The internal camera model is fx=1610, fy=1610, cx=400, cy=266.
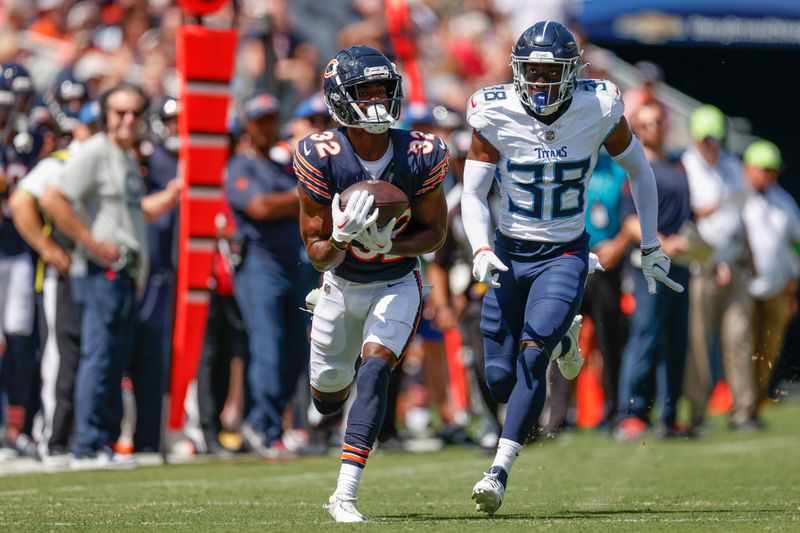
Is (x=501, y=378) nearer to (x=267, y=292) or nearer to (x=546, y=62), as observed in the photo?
(x=546, y=62)

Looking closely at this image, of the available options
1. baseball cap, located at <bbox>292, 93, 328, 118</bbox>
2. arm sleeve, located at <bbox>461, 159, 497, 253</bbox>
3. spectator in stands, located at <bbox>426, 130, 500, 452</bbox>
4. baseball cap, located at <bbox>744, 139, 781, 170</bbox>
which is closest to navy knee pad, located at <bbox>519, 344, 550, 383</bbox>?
arm sleeve, located at <bbox>461, 159, 497, 253</bbox>

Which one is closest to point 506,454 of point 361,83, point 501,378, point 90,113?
point 501,378

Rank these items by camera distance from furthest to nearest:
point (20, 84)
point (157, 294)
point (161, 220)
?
point (161, 220) → point (20, 84) → point (157, 294)

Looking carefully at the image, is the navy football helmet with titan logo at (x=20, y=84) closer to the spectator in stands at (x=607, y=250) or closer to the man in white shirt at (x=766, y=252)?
the spectator in stands at (x=607, y=250)

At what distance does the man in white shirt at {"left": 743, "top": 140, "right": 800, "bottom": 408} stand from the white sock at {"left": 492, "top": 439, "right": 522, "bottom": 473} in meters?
7.00

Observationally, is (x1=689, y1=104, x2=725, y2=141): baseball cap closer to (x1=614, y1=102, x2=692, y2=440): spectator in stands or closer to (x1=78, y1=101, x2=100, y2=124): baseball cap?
(x1=614, y1=102, x2=692, y2=440): spectator in stands

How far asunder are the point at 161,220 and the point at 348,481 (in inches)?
192

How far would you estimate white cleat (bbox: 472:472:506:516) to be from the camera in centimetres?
659

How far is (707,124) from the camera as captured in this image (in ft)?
41.5

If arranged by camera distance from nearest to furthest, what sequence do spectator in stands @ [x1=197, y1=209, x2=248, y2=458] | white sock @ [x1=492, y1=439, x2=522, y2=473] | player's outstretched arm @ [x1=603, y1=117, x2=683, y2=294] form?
white sock @ [x1=492, y1=439, x2=522, y2=473] < player's outstretched arm @ [x1=603, y1=117, x2=683, y2=294] < spectator in stands @ [x1=197, y1=209, x2=248, y2=458]

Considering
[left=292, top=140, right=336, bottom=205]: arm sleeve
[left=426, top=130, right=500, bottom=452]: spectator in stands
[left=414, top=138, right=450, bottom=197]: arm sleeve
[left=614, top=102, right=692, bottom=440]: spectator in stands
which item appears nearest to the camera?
[left=292, top=140, right=336, bottom=205]: arm sleeve

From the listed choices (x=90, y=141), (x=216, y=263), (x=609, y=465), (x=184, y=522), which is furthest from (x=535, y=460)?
(x=184, y=522)

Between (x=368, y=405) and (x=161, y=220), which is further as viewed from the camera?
(x=161, y=220)

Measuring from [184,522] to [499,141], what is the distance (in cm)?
223
